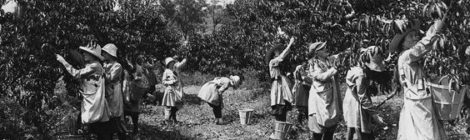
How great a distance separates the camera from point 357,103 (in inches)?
269

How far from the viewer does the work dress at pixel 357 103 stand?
671cm

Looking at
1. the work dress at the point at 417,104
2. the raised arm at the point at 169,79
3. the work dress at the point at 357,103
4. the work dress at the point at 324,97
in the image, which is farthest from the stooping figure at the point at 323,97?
the raised arm at the point at 169,79

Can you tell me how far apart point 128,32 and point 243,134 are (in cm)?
305

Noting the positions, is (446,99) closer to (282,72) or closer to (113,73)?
(113,73)

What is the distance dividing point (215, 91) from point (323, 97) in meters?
5.29

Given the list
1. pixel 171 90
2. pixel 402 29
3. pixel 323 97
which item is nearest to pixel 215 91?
pixel 171 90

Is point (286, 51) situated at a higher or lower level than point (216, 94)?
higher

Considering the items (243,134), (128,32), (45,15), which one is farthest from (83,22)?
(243,134)

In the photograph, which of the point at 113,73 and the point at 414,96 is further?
the point at 113,73

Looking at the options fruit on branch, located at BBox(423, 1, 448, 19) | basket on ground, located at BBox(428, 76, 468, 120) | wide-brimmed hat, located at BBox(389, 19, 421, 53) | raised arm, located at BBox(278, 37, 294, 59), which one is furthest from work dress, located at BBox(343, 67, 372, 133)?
fruit on branch, located at BBox(423, 1, 448, 19)

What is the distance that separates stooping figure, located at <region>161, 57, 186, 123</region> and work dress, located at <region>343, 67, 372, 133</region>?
17.8ft

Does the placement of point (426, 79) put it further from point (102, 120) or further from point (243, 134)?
point (243, 134)

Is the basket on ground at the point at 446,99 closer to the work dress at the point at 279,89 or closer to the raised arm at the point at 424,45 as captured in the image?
the raised arm at the point at 424,45

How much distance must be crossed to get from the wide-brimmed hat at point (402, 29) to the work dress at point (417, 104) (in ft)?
0.44
